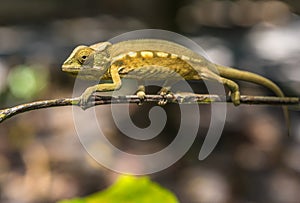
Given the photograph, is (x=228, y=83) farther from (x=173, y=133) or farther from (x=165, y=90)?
(x=173, y=133)

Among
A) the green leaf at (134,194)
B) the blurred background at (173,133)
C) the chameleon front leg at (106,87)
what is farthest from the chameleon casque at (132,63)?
the blurred background at (173,133)

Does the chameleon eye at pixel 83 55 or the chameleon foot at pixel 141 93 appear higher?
the chameleon eye at pixel 83 55

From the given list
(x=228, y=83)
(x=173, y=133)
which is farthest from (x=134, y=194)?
(x=173, y=133)

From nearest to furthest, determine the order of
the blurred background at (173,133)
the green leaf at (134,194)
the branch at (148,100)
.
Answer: the branch at (148,100), the green leaf at (134,194), the blurred background at (173,133)

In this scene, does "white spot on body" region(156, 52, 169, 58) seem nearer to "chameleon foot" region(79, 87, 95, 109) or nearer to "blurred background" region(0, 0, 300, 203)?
"chameleon foot" region(79, 87, 95, 109)

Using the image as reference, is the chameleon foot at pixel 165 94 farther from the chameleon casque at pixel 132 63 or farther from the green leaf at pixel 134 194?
the green leaf at pixel 134 194

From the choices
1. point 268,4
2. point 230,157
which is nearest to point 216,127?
point 230,157

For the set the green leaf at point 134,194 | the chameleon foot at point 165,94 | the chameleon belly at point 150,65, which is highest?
the chameleon belly at point 150,65
